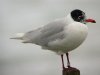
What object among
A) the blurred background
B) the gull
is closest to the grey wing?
the gull

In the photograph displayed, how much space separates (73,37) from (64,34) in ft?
0.13

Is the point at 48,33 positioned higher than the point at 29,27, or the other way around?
the point at 29,27

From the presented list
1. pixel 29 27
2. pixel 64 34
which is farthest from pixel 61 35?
pixel 29 27

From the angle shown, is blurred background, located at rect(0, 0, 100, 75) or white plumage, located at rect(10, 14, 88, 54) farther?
blurred background, located at rect(0, 0, 100, 75)

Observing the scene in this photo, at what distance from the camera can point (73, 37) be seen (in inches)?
38.8

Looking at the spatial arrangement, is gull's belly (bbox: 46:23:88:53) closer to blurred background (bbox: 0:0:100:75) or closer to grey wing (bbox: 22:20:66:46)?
grey wing (bbox: 22:20:66:46)

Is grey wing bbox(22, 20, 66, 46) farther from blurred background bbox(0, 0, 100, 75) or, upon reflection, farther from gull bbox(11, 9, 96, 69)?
blurred background bbox(0, 0, 100, 75)

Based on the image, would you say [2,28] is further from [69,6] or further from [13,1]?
[69,6]

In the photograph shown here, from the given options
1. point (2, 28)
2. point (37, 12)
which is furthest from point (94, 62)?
point (2, 28)

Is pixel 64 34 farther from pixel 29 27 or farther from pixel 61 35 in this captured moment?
pixel 29 27

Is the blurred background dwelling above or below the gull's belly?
above

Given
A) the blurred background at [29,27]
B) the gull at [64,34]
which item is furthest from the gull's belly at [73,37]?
the blurred background at [29,27]

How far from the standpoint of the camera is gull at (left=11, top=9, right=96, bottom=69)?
0.99m

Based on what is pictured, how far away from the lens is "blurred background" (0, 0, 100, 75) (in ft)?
5.94
